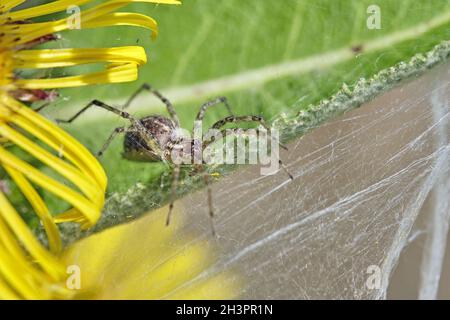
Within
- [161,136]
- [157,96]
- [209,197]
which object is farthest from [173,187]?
[161,136]

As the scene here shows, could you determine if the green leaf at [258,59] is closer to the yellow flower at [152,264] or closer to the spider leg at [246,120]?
the spider leg at [246,120]

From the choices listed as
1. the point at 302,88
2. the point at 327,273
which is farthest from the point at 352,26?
the point at 327,273

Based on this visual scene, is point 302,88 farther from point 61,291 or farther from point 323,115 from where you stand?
point 61,291

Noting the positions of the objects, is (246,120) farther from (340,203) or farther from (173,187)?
(340,203)

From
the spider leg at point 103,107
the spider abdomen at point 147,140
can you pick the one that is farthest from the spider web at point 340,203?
the spider leg at point 103,107

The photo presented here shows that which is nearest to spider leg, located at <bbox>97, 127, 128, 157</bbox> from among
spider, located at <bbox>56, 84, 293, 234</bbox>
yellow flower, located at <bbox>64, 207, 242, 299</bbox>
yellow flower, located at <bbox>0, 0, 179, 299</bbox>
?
spider, located at <bbox>56, 84, 293, 234</bbox>
